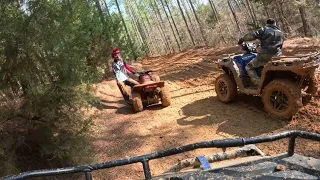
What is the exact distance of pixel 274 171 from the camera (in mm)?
2244

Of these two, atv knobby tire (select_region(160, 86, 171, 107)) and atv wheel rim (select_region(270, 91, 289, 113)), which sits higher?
atv knobby tire (select_region(160, 86, 171, 107))

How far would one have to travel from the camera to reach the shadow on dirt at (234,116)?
6.54 m

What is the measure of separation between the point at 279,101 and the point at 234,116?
3.62ft

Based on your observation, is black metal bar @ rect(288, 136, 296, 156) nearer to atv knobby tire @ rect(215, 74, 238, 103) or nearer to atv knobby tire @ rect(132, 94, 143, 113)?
atv knobby tire @ rect(215, 74, 238, 103)

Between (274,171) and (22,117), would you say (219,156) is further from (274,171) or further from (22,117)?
(22,117)

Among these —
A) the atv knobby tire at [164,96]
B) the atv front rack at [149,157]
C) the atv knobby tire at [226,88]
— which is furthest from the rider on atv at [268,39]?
the atv front rack at [149,157]

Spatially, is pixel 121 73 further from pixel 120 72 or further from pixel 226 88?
pixel 226 88

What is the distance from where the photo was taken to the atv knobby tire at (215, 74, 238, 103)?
7.82m

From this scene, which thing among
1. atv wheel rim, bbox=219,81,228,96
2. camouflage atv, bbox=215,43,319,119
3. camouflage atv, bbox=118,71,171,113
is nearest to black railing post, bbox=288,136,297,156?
camouflage atv, bbox=215,43,319,119

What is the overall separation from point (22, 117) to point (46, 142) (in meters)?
0.59

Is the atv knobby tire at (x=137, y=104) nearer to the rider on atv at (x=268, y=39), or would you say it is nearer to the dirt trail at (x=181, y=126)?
the dirt trail at (x=181, y=126)

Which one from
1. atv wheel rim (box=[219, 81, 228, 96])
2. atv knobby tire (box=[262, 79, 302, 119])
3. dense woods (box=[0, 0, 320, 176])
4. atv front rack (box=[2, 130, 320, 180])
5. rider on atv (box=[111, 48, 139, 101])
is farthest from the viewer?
rider on atv (box=[111, 48, 139, 101])

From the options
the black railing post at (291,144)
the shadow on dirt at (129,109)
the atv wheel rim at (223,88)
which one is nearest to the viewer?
the black railing post at (291,144)

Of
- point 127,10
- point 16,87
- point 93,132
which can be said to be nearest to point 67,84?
point 16,87
